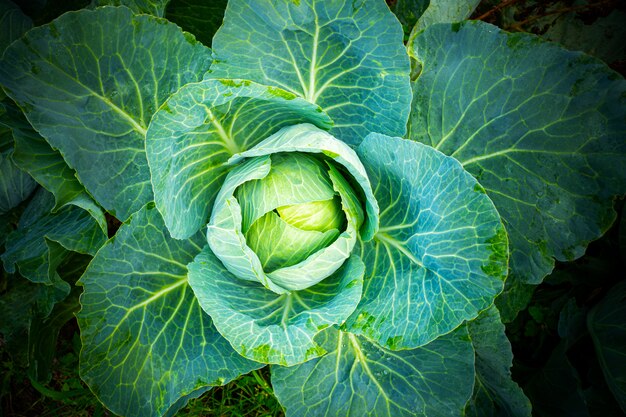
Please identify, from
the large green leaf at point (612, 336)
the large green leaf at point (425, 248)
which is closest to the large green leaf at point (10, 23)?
the large green leaf at point (425, 248)

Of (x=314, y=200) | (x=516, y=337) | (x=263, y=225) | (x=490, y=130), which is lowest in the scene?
(x=516, y=337)

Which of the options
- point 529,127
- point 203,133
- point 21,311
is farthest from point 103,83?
point 529,127

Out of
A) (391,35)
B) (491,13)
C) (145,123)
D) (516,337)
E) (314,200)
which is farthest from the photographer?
(516,337)

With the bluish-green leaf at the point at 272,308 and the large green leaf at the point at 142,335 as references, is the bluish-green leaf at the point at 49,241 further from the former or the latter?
the bluish-green leaf at the point at 272,308

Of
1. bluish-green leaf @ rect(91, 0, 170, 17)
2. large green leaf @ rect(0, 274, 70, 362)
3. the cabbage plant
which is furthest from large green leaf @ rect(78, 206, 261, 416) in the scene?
bluish-green leaf @ rect(91, 0, 170, 17)

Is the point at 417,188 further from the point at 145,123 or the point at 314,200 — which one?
the point at 145,123

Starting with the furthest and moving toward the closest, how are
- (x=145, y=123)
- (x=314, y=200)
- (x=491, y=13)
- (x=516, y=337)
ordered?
(x=516, y=337), (x=491, y=13), (x=145, y=123), (x=314, y=200)

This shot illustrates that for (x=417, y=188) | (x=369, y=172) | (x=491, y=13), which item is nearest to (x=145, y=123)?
(x=369, y=172)
